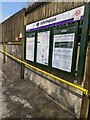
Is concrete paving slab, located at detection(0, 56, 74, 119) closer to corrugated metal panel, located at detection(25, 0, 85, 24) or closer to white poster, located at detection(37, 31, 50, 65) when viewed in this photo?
white poster, located at detection(37, 31, 50, 65)

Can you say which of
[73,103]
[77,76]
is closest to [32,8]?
[77,76]

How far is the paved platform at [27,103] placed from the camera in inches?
126

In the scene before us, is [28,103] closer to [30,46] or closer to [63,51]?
[63,51]

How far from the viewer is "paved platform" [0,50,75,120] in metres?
3.19

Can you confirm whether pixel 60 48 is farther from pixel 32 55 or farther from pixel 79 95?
pixel 32 55

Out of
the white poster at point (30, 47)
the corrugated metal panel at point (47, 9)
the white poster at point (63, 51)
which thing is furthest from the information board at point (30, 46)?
the white poster at point (63, 51)

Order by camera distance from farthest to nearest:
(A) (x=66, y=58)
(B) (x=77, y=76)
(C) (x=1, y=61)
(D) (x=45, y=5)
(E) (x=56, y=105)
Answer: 1. (C) (x=1, y=61)
2. (D) (x=45, y=5)
3. (E) (x=56, y=105)
4. (A) (x=66, y=58)
5. (B) (x=77, y=76)

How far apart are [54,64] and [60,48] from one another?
50 cm

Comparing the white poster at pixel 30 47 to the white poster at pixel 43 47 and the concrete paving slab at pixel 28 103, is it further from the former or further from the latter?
the concrete paving slab at pixel 28 103

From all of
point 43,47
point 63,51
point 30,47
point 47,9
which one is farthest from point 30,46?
point 63,51

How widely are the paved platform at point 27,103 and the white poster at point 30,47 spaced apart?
38.8 inches

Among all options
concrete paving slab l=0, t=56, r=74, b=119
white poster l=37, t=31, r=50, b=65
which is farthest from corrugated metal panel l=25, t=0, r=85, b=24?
concrete paving slab l=0, t=56, r=74, b=119

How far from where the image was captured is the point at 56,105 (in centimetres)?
360

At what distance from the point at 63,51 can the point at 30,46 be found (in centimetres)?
200
